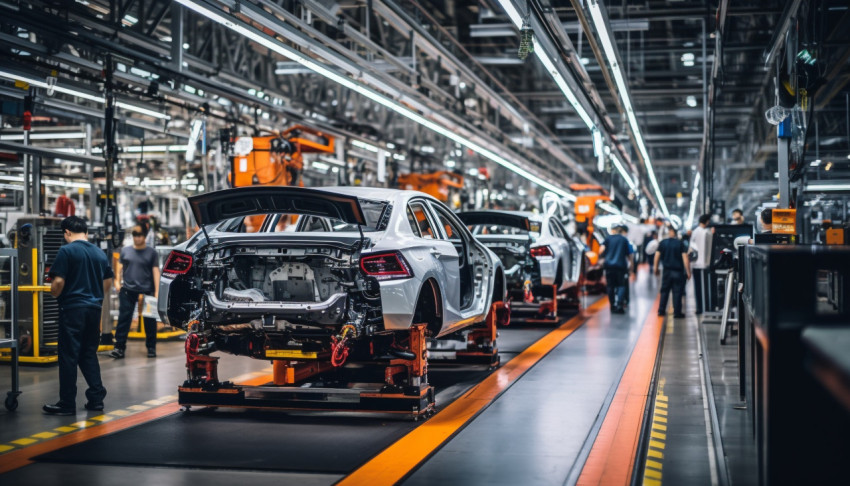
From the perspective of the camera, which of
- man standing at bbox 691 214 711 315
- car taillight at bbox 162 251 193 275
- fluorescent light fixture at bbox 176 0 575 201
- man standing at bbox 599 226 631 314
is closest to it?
car taillight at bbox 162 251 193 275

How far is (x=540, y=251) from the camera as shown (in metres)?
12.7

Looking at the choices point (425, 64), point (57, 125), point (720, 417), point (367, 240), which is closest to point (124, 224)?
point (57, 125)

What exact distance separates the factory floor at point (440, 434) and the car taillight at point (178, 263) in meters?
1.07

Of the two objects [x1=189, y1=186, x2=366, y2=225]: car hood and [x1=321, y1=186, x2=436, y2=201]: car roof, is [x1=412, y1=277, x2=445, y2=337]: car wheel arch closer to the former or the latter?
[x1=321, y1=186, x2=436, y2=201]: car roof

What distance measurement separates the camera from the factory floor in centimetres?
482

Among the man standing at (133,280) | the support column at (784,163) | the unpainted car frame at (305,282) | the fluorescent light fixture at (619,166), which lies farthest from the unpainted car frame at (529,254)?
the fluorescent light fixture at (619,166)

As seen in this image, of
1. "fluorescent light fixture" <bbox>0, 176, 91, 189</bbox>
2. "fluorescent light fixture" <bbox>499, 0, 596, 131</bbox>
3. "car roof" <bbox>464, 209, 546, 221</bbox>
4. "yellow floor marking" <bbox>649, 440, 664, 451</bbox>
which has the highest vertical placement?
"fluorescent light fixture" <bbox>499, 0, 596, 131</bbox>

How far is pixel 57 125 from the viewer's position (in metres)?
19.4

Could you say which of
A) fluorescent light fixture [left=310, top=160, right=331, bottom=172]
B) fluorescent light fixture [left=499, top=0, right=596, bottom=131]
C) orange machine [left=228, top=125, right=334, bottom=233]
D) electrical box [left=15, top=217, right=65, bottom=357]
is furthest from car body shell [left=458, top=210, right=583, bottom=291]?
fluorescent light fixture [left=310, top=160, right=331, bottom=172]

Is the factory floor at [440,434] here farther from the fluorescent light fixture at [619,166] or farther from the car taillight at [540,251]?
the fluorescent light fixture at [619,166]

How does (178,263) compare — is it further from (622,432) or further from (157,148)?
(157,148)

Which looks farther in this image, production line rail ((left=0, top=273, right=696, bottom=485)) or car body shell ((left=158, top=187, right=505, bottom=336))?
car body shell ((left=158, top=187, right=505, bottom=336))

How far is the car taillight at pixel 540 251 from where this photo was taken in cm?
1265

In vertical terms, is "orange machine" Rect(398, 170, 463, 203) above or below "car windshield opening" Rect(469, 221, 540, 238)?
above
